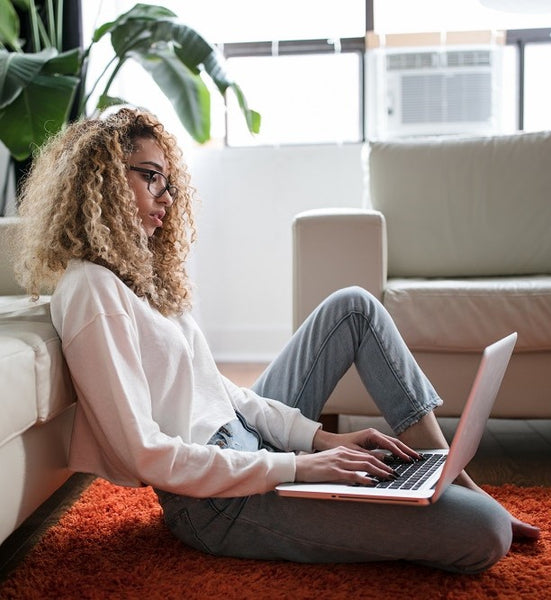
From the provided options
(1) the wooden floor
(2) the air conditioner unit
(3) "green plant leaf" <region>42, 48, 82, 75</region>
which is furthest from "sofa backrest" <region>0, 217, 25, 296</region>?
(2) the air conditioner unit

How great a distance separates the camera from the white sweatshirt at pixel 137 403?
121 cm

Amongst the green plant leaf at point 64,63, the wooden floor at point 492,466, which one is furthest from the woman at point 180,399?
the green plant leaf at point 64,63

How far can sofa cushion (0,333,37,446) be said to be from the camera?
3.75 feet

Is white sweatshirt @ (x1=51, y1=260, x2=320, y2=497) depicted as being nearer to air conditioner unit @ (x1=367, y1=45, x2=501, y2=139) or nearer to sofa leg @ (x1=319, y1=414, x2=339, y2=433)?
sofa leg @ (x1=319, y1=414, x2=339, y2=433)

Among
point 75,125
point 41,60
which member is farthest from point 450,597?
point 41,60

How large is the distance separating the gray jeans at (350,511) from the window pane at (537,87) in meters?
2.59

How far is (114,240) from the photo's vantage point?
133cm

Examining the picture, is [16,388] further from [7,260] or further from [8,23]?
[8,23]

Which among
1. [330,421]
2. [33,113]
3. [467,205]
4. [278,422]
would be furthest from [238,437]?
[33,113]

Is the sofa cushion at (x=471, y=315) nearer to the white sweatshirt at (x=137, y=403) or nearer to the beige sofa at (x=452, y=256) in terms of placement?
the beige sofa at (x=452, y=256)

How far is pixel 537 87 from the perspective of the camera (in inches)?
150

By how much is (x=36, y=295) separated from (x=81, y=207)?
0.31 meters

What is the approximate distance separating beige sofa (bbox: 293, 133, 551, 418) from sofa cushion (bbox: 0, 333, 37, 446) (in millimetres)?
1094

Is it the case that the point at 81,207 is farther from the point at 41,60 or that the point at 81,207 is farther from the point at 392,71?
the point at 392,71
